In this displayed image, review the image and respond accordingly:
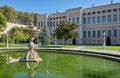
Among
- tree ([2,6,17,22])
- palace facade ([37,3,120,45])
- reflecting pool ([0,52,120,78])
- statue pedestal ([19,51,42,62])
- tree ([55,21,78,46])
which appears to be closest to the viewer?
reflecting pool ([0,52,120,78])

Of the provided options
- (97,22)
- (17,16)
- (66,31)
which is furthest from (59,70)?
(17,16)

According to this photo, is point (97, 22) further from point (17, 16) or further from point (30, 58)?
point (17, 16)

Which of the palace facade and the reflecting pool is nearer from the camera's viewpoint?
the reflecting pool

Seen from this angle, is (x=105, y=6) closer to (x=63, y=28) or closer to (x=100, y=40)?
(x=100, y=40)

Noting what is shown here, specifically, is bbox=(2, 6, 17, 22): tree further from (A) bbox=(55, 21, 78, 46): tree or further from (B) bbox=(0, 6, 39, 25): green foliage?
(A) bbox=(55, 21, 78, 46): tree

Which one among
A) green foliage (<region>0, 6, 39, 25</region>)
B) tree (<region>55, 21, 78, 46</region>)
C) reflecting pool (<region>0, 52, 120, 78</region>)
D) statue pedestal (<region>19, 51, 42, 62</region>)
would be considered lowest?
reflecting pool (<region>0, 52, 120, 78</region>)

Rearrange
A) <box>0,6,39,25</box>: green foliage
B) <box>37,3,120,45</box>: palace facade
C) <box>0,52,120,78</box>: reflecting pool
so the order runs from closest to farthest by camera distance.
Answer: <box>0,52,120,78</box>: reflecting pool → <box>37,3,120,45</box>: palace facade → <box>0,6,39,25</box>: green foliage

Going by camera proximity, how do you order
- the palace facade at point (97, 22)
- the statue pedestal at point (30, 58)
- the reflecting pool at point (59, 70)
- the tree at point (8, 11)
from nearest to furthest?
the reflecting pool at point (59, 70) → the statue pedestal at point (30, 58) → the palace facade at point (97, 22) → the tree at point (8, 11)

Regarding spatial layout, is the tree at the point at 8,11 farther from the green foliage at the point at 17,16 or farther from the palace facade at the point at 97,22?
the palace facade at the point at 97,22

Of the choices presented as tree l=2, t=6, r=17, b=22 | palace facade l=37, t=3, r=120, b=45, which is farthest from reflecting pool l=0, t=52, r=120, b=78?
tree l=2, t=6, r=17, b=22

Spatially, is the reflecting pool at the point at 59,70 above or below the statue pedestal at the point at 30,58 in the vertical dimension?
below

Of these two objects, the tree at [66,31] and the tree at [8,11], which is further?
the tree at [8,11]

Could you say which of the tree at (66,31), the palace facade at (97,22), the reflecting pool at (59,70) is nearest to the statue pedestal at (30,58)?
the reflecting pool at (59,70)

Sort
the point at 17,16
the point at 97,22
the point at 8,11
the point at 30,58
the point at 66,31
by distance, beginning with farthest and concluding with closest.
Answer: the point at 17,16, the point at 8,11, the point at 97,22, the point at 66,31, the point at 30,58
